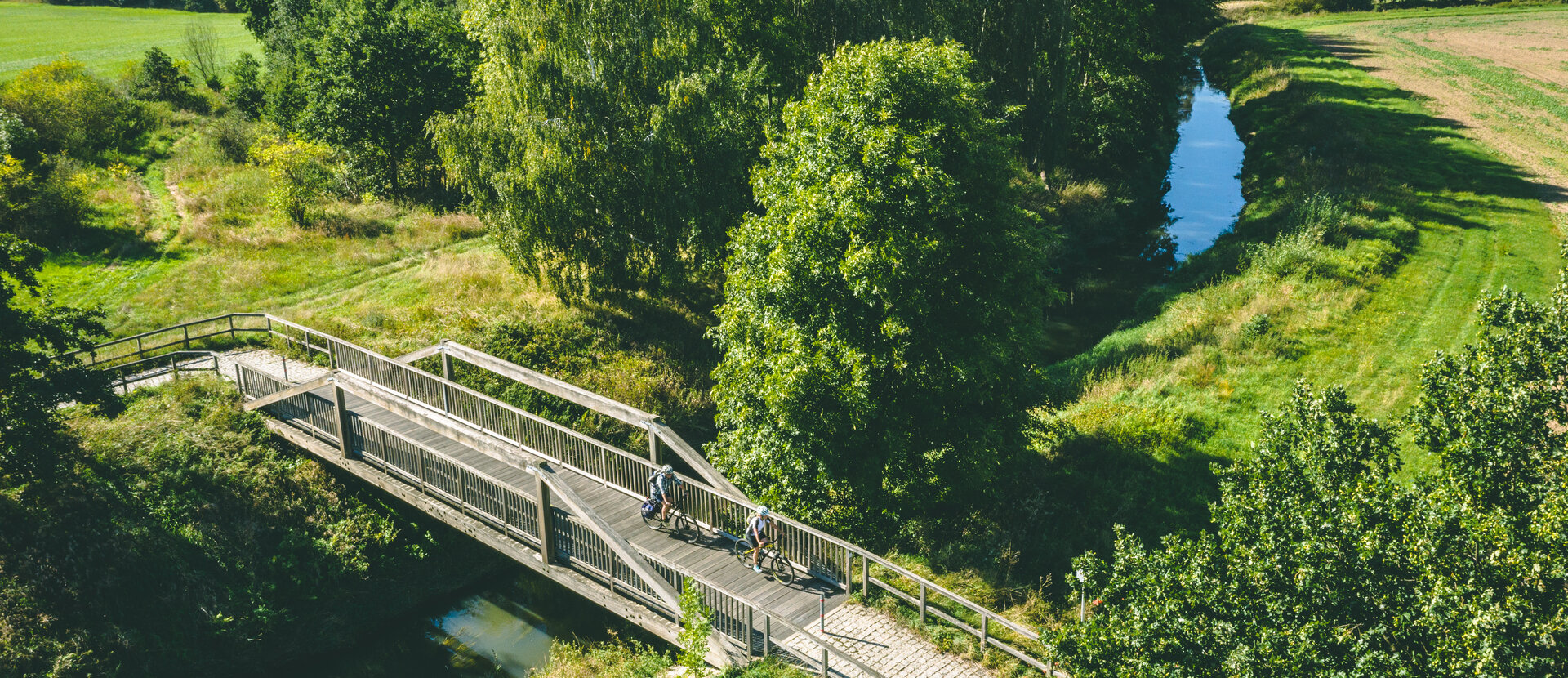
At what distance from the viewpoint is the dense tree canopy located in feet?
26.3

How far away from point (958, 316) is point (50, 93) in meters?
43.9

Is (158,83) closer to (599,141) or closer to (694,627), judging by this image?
(599,141)

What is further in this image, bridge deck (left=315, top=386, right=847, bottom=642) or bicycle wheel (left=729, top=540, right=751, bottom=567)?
bicycle wheel (left=729, top=540, right=751, bottom=567)

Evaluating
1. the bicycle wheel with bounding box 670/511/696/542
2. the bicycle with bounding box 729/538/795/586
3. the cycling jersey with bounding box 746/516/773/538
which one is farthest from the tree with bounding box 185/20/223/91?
the cycling jersey with bounding box 746/516/773/538

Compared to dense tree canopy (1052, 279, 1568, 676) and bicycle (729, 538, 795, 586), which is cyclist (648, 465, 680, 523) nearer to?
bicycle (729, 538, 795, 586)

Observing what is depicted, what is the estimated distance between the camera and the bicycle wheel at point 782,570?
16500 millimetres

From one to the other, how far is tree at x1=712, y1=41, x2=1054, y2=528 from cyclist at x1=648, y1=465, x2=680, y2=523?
2081 mm

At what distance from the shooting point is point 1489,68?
59.2m

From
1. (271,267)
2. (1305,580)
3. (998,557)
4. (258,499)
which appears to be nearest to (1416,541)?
(1305,580)

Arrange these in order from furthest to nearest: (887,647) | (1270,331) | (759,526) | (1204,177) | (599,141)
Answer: (1204,177) → (1270,331) → (599,141) → (759,526) → (887,647)

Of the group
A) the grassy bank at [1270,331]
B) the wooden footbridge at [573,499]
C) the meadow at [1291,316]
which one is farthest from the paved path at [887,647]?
the meadow at [1291,316]

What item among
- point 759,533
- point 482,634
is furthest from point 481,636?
point 759,533

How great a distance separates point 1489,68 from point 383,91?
67.0 metres

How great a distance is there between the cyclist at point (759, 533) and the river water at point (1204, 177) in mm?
29675
